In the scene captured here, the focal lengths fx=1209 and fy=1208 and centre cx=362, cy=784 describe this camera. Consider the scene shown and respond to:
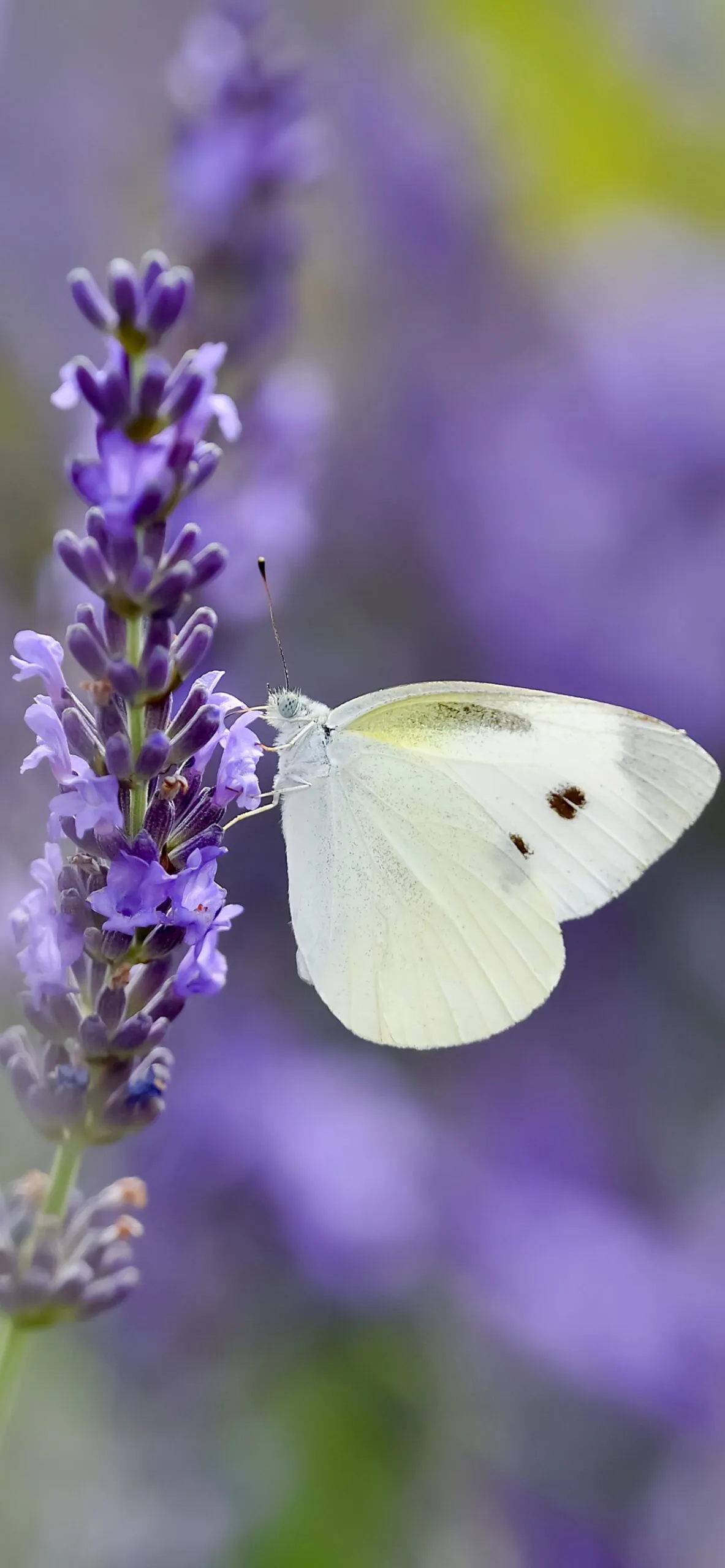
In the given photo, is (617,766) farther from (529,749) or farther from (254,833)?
(254,833)

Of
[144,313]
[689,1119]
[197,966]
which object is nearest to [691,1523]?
[689,1119]

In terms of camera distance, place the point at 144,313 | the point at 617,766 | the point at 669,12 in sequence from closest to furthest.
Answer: the point at 144,313 → the point at 617,766 → the point at 669,12

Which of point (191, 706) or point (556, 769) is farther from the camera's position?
point (556, 769)

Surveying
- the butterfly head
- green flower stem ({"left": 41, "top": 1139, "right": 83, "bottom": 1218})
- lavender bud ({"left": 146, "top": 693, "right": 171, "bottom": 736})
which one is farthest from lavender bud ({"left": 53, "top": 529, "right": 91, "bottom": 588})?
the butterfly head

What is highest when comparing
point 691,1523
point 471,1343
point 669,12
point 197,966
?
point 669,12

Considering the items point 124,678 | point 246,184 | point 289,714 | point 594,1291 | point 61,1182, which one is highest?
point 246,184

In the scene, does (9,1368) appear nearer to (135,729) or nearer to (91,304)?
(135,729)

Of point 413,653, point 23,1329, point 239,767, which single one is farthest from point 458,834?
point 413,653

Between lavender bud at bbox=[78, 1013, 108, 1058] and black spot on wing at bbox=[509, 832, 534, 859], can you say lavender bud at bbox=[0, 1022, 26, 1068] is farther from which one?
black spot on wing at bbox=[509, 832, 534, 859]
